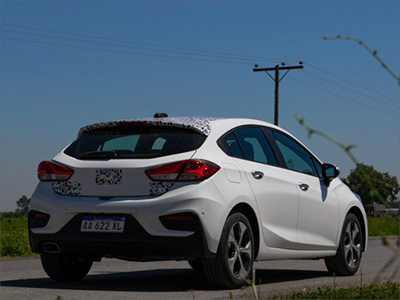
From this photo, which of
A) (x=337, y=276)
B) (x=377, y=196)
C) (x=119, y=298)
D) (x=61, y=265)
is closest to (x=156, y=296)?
(x=119, y=298)

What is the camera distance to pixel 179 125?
7809mm

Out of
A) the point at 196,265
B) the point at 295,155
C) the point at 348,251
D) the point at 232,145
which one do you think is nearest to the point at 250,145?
the point at 232,145

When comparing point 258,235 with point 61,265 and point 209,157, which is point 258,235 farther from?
point 61,265

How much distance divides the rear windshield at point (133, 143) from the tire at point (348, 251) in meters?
3.12

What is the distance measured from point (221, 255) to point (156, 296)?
0.72 m

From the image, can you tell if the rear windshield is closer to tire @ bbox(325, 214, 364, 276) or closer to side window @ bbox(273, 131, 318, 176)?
side window @ bbox(273, 131, 318, 176)

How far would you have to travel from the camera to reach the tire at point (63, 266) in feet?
26.9

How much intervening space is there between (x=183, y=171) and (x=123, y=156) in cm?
76

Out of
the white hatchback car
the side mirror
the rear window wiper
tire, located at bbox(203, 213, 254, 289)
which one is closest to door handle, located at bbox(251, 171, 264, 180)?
the white hatchback car

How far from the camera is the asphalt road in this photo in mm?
7246

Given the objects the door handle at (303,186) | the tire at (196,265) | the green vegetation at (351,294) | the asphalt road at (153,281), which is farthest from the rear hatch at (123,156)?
the tire at (196,265)

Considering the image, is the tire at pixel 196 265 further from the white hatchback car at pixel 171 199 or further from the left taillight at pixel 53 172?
the left taillight at pixel 53 172

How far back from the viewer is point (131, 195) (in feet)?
24.3

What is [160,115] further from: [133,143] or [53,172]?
[53,172]
